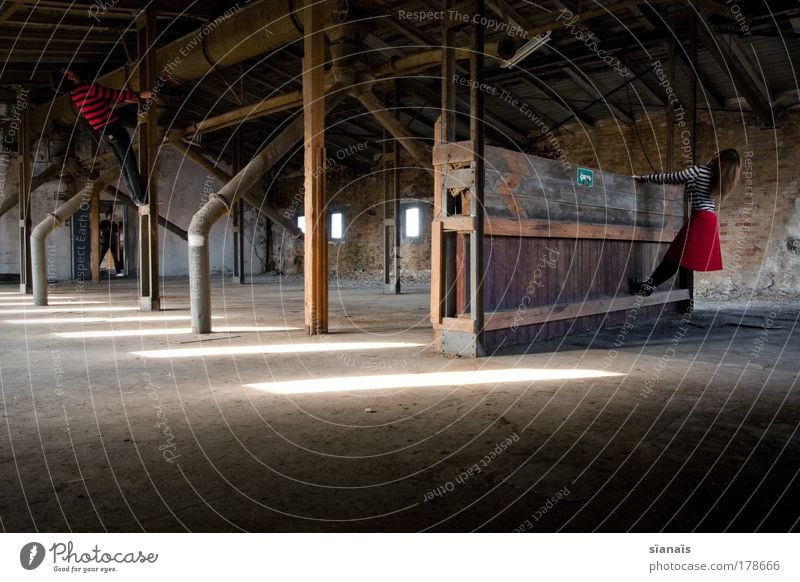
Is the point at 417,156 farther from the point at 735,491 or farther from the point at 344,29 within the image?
the point at 735,491

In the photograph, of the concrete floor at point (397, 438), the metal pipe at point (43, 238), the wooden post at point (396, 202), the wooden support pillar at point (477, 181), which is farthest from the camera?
the wooden post at point (396, 202)

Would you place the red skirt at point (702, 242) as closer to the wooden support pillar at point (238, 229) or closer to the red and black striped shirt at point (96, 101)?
the red and black striped shirt at point (96, 101)

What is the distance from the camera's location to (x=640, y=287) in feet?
27.8

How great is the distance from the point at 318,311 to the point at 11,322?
4667 mm

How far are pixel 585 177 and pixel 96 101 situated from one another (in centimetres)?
791

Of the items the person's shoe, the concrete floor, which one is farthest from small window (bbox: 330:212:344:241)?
the concrete floor

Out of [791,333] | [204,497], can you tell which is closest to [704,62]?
[791,333]

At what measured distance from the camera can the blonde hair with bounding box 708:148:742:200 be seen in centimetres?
761

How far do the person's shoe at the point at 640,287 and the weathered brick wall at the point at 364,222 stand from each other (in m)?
11.5

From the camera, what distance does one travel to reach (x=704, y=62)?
460 inches

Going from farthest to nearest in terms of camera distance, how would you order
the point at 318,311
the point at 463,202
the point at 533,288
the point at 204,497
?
the point at 318,311 < the point at 533,288 < the point at 463,202 < the point at 204,497

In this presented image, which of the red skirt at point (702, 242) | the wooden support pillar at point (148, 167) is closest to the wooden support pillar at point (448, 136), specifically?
the red skirt at point (702, 242)

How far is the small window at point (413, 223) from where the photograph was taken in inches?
803

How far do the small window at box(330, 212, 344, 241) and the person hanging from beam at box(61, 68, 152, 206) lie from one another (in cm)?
1321
